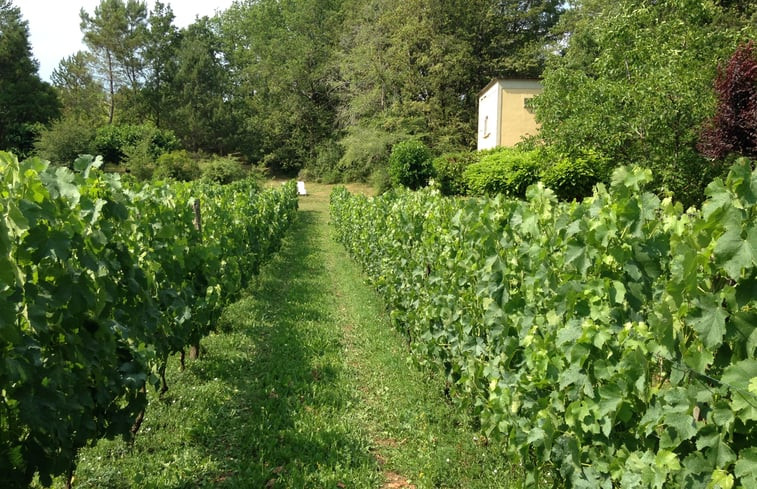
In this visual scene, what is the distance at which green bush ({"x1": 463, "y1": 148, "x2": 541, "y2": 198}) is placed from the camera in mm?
17844

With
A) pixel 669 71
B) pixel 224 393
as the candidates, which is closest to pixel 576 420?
pixel 224 393

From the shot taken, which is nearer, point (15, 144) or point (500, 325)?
point (500, 325)

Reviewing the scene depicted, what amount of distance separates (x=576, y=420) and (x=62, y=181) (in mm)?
2859

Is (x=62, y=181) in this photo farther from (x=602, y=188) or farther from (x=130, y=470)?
(x=602, y=188)

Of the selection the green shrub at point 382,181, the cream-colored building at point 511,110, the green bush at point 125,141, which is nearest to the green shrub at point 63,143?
the green bush at point 125,141

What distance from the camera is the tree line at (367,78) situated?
48.4ft

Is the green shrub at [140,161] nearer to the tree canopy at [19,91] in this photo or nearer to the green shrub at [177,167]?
the green shrub at [177,167]

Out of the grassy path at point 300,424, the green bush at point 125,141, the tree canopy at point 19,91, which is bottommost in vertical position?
the grassy path at point 300,424

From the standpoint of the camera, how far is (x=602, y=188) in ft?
9.27

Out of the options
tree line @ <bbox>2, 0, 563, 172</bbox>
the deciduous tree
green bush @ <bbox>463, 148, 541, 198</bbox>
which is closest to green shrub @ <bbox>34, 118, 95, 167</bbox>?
tree line @ <bbox>2, 0, 563, 172</bbox>

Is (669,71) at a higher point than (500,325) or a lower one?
higher

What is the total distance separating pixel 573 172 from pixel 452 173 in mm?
7048

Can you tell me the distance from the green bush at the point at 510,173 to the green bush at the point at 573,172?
2.14 ft

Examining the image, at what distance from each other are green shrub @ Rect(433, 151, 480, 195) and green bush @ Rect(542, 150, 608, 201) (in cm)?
581
